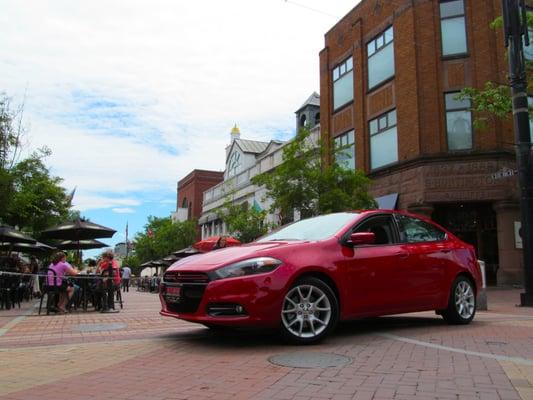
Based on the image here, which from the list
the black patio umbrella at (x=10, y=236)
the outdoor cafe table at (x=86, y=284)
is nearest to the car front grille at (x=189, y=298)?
the outdoor cafe table at (x=86, y=284)

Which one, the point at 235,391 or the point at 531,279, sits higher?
the point at 531,279

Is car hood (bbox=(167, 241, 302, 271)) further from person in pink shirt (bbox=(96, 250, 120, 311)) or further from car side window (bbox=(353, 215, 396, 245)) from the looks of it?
person in pink shirt (bbox=(96, 250, 120, 311))

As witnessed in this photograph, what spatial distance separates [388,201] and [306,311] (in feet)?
56.8

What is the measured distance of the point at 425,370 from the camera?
181 inches

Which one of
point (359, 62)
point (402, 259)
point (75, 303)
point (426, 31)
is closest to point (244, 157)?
point (359, 62)

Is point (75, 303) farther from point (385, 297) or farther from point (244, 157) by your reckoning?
point (244, 157)

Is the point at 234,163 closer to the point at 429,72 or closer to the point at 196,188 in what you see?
the point at 196,188

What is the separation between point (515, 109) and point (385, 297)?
23.3ft

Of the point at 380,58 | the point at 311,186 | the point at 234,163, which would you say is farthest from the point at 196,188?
the point at 311,186

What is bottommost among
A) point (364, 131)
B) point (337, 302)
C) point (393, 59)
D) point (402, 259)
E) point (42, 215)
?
point (337, 302)

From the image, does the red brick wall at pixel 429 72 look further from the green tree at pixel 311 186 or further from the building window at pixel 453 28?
the green tree at pixel 311 186

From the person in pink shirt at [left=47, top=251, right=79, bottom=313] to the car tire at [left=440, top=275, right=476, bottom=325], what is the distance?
7890mm

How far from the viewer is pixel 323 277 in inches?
233

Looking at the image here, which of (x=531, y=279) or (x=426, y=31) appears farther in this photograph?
(x=426, y=31)
